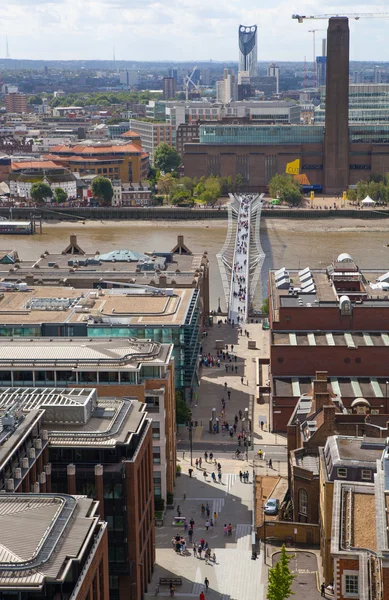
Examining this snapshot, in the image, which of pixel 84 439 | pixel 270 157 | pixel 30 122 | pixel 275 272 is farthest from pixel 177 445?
pixel 30 122

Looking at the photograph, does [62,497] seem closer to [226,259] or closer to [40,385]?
[40,385]

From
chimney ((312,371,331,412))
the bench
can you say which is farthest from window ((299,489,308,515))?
the bench

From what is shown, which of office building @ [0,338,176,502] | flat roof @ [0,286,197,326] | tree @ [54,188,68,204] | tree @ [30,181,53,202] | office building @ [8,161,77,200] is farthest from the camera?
office building @ [8,161,77,200]

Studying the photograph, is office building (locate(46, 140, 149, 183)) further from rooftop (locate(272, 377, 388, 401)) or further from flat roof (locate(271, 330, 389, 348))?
rooftop (locate(272, 377, 388, 401))

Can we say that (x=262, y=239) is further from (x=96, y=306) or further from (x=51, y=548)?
(x=51, y=548)

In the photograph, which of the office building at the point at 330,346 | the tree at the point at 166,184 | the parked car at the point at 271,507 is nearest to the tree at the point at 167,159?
the tree at the point at 166,184
